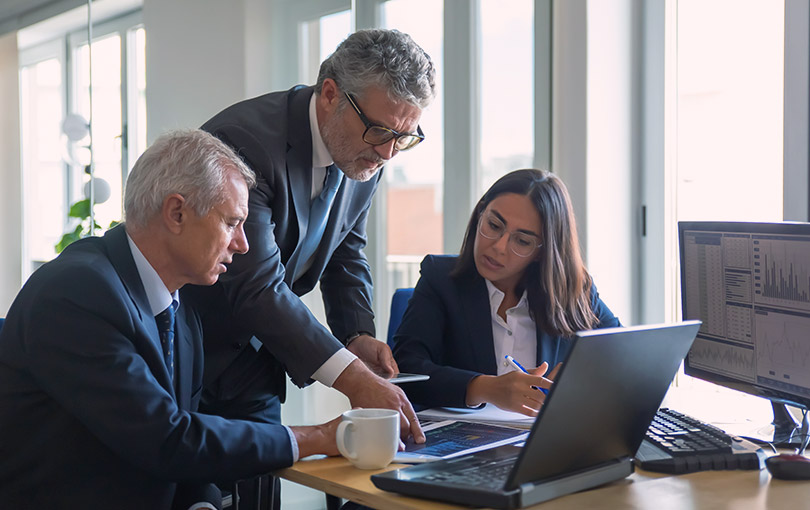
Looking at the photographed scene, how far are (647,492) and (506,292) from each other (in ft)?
3.34

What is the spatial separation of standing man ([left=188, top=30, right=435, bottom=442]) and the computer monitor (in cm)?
67

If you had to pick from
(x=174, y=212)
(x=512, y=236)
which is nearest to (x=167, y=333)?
(x=174, y=212)

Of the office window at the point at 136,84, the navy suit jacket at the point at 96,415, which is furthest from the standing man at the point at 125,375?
the office window at the point at 136,84

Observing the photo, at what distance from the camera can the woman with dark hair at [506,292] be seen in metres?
2.06

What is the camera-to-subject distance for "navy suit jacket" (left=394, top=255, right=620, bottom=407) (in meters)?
2.04

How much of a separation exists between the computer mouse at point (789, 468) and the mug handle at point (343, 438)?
65 cm

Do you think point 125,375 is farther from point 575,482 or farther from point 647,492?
point 647,492

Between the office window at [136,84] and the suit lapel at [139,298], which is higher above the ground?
the office window at [136,84]

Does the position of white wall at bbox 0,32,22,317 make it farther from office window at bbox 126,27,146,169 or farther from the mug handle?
the mug handle

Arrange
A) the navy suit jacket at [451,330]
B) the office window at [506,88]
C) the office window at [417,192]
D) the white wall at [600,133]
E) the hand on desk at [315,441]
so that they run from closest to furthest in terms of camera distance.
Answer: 1. the hand on desk at [315,441]
2. the navy suit jacket at [451,330]
3. the white wall at [600,133]
4. the office window at [506,88]
5. the office window at [417,192]

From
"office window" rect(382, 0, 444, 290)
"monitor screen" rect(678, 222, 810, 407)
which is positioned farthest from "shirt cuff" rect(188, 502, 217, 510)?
"office window" rect(382, 0, 444, 290)

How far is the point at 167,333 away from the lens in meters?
1.52

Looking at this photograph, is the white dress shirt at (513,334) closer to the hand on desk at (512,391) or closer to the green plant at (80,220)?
the hand on desk at (512,391)

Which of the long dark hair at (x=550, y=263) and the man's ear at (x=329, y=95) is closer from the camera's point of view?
the man's ear at (x=329, y=95)
